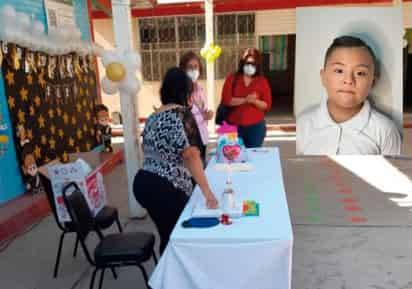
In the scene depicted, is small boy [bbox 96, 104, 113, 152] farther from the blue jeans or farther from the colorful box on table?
the colorful box on table

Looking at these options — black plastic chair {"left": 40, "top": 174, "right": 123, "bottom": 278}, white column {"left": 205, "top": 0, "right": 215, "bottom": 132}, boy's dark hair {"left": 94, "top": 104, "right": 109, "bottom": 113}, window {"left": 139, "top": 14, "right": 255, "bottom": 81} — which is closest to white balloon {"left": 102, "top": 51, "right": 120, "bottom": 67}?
black plastic chair {"left": 40, "top": 174, "right": 123, "bottom": 278}

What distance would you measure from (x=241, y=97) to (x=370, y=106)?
1144 mm

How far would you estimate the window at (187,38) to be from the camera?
8.00 metres

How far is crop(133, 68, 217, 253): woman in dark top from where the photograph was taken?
1.89 metres

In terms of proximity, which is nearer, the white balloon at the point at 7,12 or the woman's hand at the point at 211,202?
the woman's hand at the point at 211,202

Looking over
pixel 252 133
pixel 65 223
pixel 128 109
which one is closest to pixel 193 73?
pixel 128 109

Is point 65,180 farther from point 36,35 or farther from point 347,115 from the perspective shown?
point 347,115

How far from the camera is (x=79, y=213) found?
200 cm

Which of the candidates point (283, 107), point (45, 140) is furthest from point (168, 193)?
point (283, 107)

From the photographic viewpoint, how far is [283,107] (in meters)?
10.7

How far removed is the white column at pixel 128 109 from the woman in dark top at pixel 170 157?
53.3 inches

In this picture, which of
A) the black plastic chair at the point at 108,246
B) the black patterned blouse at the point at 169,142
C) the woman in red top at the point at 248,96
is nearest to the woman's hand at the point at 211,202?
the black patterned blouse at the point at 169,142

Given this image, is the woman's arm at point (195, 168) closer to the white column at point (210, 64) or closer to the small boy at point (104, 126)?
the small boy at point (104, 126)

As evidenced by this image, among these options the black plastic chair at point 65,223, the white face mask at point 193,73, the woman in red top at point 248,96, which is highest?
the white face mask at point 193,73
